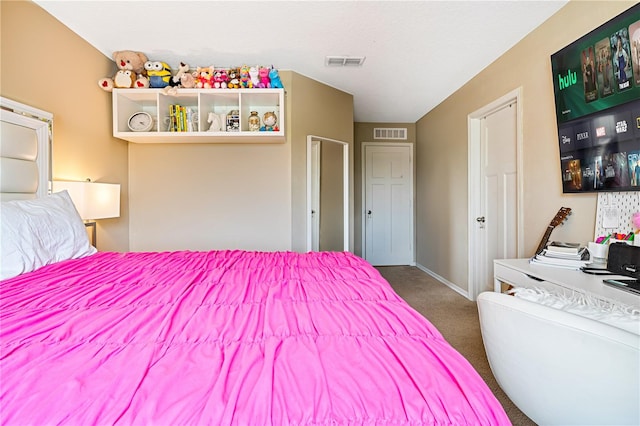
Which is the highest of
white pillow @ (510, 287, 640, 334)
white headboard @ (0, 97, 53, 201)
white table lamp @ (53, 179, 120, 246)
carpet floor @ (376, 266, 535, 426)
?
white headboard @ (0, 97, 53, 201)

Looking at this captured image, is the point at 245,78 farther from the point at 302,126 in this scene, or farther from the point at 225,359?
the point at 225,359

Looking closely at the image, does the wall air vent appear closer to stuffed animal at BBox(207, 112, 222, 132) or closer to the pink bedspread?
stuffed animal at BBox(207, 112, 222, 132)

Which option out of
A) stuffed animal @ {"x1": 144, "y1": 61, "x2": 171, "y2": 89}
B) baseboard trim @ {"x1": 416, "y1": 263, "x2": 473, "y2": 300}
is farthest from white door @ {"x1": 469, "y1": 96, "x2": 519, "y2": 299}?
stuffed animal @ {"x1": 144, "y1": 61, "x2": 171, "y2": 89}

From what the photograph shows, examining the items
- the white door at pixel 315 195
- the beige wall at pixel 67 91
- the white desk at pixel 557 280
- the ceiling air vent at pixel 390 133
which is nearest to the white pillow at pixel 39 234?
the beige wall at pixel 67 91

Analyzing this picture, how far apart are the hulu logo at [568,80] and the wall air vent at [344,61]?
159 cm

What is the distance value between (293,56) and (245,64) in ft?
1.75

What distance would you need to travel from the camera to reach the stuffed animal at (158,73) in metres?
2.73

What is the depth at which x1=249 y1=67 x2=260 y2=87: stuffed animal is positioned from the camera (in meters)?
2.80

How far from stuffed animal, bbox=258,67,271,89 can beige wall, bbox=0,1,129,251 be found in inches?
58.5

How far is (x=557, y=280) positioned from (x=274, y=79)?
2.77m

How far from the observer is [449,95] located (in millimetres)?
3639

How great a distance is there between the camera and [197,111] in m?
2.99

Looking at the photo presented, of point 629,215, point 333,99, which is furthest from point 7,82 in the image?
point 629,215

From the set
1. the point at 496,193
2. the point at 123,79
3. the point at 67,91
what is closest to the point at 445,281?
the point at 496,193
